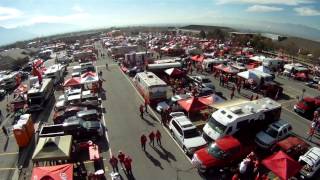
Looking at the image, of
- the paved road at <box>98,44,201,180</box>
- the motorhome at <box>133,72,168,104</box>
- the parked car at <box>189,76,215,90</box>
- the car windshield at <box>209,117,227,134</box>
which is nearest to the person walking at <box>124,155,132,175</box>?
the paved road at <box>98,44,201,180</box>

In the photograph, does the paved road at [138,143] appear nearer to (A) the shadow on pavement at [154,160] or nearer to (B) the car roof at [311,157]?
(A) the shadow on pavement at [154,160]

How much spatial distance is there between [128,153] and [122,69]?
31.0 meters

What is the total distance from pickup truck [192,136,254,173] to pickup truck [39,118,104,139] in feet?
30.0

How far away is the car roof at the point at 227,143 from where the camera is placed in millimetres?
16344

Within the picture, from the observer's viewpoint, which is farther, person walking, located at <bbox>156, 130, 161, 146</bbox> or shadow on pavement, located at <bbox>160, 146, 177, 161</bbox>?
person walking, located at <bbox>156, 130, 161, 146</bbox>

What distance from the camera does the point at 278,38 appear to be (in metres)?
81.4

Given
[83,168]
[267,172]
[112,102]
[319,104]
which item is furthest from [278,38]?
[83,168]

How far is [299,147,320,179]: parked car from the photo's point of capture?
15.3 metres

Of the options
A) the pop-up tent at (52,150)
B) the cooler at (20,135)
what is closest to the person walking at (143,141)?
the pop-up tent at (52,150)

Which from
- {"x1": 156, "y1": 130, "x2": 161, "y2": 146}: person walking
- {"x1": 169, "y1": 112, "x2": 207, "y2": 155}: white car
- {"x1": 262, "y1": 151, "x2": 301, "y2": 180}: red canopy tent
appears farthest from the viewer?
{"x1": 156, "y1": 130, "x2": 161, "y2": 146}: person walking

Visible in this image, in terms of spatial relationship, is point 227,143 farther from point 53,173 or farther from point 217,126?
point 53,173

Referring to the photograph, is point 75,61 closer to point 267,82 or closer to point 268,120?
point 267,82

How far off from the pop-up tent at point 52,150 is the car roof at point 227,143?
32.8 feet

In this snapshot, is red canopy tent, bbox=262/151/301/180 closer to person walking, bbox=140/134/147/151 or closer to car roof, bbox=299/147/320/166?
car roof, bbox=299/147/320/166
